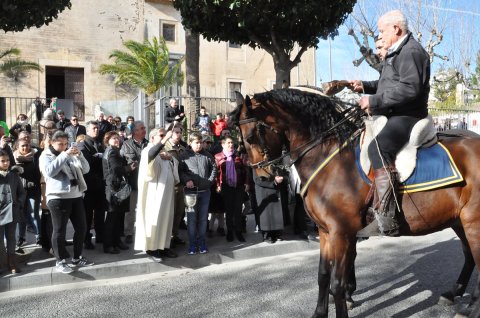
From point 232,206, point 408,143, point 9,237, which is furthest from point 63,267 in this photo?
point 408,143

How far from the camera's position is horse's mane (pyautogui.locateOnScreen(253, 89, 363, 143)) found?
13.3 ft

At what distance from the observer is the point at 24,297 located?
5.25 meters

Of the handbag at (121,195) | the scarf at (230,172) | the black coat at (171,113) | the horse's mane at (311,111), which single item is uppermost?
the black coat at (171,113)

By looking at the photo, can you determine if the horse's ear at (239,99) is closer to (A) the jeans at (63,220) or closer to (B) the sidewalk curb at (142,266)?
(A) the jeans at (63,220)

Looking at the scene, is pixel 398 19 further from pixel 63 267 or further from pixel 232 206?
pixel 63 267

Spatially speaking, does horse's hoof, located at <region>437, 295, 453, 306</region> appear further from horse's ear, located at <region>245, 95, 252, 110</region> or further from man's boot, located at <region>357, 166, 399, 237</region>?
horse's ear, located at <region>245, 95, 252, 110</region>

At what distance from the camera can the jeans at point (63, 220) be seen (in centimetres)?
580

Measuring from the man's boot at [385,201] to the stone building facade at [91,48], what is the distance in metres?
18.5

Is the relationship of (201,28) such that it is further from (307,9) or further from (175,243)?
(175,243)

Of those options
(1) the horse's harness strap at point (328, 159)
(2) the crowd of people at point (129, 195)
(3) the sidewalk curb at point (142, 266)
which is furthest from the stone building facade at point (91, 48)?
(1) the horse's harness strap at point (328, 159)

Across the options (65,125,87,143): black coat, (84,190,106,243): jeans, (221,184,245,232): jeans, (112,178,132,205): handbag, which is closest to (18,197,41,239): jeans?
(84,190,106,243): jeans

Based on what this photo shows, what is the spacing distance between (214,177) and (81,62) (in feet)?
60.2

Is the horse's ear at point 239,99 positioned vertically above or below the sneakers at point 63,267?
above

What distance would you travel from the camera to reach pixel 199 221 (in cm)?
691
